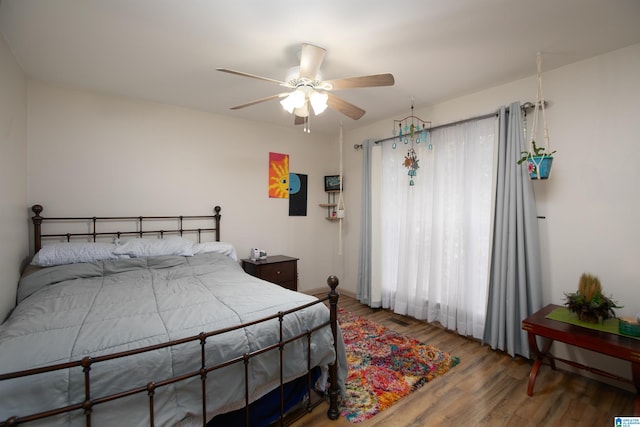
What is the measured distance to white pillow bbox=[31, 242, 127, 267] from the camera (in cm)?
236

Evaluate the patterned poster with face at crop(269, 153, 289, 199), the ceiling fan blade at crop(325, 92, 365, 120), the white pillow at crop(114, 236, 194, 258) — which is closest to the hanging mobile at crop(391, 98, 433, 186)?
the ceiling fan blade at crop(325, 92, 365, 120)

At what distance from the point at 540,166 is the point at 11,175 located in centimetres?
403

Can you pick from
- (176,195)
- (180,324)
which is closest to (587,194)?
(180,324)

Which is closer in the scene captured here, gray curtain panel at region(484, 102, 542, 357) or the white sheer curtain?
gray curtain panel at region(484, 102, 542, 357)

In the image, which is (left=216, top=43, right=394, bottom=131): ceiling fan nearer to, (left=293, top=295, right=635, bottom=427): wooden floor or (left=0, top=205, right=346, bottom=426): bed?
(left=0, top=205, right=346, bottom=426): bed

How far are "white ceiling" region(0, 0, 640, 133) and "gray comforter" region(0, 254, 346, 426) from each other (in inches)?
68.6

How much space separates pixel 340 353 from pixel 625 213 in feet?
7.71

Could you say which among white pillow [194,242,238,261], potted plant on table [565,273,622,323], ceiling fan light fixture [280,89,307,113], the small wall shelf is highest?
ceiling fan light fixture [280,89,307,113]

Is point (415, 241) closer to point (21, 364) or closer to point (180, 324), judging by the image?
point (180, 324)

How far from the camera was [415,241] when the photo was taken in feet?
11.4

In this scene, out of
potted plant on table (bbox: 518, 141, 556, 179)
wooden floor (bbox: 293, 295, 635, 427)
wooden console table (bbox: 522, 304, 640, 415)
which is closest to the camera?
wooden console table (bbox: 522, 304, 640, 415)

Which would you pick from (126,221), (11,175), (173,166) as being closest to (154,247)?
(126,221)

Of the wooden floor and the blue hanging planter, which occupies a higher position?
the blue hanging planter

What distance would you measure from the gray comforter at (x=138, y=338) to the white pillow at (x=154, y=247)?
39 centimetres
